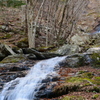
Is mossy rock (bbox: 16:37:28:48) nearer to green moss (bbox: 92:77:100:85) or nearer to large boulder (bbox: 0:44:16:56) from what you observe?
large boulder (bbox: 0:44:16:56)

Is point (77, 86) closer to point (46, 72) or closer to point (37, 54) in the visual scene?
point (46, 72)

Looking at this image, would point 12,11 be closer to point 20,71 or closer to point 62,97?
point 20,71

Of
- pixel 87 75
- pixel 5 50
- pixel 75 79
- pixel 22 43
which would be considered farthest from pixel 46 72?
pixel 22 43

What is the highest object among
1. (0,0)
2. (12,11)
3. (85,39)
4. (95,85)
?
(0,0)

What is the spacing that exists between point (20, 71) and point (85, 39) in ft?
49.5

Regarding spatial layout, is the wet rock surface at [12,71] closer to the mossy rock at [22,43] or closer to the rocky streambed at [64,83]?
the rocky streambed at [64,83]

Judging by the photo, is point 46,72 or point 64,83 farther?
point 46,72

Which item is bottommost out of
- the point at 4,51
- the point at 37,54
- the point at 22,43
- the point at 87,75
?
the point at 22,43

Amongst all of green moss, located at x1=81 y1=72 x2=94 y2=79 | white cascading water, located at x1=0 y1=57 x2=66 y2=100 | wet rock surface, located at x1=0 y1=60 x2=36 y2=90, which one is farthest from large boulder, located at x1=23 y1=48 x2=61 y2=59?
green moss, located at x1=81 y1=72 x2=94 y2=79

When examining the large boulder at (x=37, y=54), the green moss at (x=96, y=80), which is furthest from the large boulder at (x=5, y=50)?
the green moss at (x=96, y=80)

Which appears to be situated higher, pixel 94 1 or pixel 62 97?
pixel 94 1

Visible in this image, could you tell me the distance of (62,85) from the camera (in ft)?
23.0

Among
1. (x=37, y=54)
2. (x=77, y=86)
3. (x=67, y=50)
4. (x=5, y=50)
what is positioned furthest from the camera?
(x=67, y=50)

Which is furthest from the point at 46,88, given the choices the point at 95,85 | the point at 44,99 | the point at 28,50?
the point at 28,50
